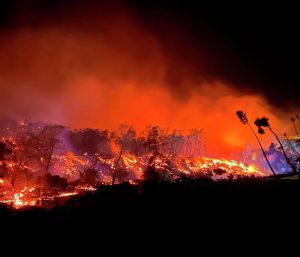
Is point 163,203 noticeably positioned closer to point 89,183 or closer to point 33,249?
point 33,249

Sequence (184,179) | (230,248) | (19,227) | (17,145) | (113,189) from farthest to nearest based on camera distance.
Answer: (17,145) → (184,179) → (113,189) → (19,227) → (230,248)

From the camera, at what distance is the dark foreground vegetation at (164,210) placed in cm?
1016

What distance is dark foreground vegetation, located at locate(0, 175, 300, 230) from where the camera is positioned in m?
10.2

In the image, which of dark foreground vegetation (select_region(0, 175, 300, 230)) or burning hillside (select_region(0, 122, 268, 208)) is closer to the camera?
dark foreground vegetation (select_region(0, 175, 300, 230))

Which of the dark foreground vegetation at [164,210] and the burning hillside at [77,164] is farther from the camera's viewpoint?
the burning hillside at [77,164]

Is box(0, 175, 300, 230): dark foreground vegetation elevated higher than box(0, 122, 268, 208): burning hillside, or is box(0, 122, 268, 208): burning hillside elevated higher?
box(0, 122, 268, 208): burning hillside

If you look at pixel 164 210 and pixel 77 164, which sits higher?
pixel 77 164

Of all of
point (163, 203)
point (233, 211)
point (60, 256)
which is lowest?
point (60, 256)

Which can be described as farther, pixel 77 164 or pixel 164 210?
pixel 77 164

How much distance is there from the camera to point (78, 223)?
10398 millimetres

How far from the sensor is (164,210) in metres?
11.4

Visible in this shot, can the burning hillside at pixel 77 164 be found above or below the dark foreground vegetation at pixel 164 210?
above

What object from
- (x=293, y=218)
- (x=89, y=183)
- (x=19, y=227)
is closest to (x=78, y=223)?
(x=19, y=227)

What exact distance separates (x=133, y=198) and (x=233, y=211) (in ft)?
14.7
